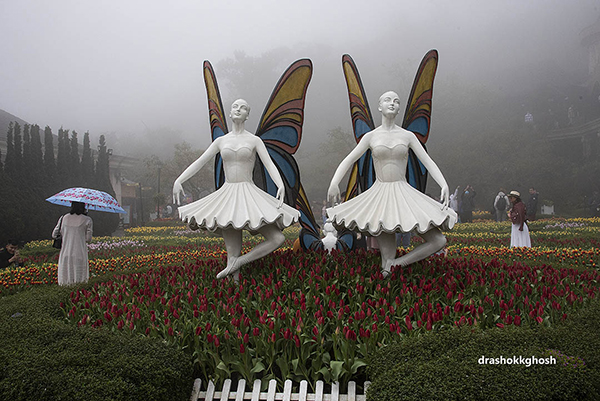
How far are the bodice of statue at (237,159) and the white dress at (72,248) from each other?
2.85m

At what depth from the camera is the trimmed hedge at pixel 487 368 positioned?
250 cm

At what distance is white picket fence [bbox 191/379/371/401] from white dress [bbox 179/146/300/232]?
195 cm

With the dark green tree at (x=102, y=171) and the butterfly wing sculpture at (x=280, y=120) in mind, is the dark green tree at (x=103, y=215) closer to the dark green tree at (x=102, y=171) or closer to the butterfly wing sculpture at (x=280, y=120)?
the dark green tree at (x=102, y=171)

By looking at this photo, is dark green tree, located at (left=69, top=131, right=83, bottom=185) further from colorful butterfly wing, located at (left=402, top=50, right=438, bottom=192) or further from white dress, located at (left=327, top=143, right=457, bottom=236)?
white dress, located at (left=327, top=143, right=457, bottom=236)

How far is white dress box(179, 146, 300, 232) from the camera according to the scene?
4.79 meters

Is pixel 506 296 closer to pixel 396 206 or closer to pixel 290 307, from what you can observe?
pixel 396 206

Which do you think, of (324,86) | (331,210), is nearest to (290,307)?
(331,210)

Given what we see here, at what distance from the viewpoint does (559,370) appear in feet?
8.53

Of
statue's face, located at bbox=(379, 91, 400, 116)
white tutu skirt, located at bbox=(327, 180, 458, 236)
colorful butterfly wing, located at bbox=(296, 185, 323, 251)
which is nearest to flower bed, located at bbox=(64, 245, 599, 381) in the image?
white tutu skirt, located at bbox=(327, 180, 458, 236)

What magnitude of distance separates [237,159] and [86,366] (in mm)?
2942

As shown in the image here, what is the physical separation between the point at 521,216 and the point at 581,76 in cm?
4029

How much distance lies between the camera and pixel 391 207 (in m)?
4.86

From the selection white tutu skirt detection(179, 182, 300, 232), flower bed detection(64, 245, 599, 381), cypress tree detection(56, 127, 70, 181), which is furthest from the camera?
cypress tree detection(56, 127, 70, 181)

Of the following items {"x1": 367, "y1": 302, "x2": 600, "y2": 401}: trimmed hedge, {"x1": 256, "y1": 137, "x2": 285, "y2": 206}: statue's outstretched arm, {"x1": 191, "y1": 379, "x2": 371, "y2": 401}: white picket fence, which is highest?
{"x1": 256, "y1": 137, "x2": 285, "y2": 206}: statue's outstretched arm
